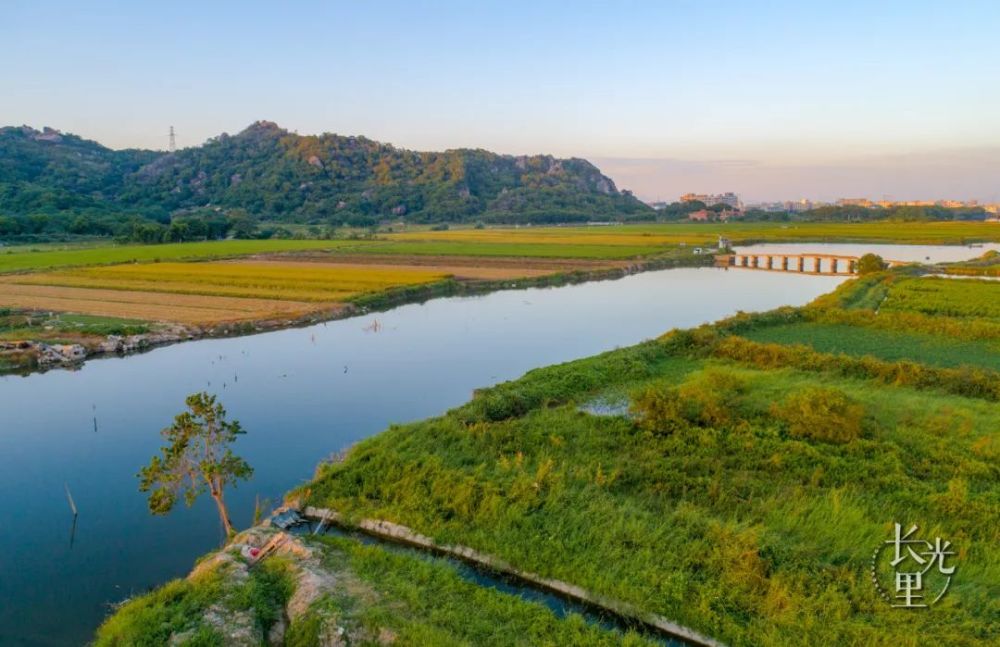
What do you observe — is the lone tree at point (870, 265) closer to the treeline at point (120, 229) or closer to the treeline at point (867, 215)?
the treeline at point (120, 229)

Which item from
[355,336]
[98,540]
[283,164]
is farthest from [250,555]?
[283,164]

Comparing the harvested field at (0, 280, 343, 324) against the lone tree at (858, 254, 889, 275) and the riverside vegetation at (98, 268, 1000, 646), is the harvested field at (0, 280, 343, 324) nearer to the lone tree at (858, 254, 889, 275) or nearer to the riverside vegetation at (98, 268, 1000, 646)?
the riverside vegetation at (98, 268, 1000, 646)

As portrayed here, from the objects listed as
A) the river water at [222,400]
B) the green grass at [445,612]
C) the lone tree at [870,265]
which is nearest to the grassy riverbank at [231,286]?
the river water at [222,400]

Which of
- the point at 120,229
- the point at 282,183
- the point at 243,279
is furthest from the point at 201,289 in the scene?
the point at 282,183

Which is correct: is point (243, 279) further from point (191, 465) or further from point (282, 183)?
point (282, 183)

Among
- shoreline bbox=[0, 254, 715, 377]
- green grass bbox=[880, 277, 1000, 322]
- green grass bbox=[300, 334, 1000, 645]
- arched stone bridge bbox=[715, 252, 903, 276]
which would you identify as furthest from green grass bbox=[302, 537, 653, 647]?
arched stone bridge bbox=[715, 252, 903, 276]

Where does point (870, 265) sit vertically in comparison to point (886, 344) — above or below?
above

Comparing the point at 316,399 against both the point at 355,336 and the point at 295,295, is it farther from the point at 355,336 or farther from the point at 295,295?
the point at 295,295
